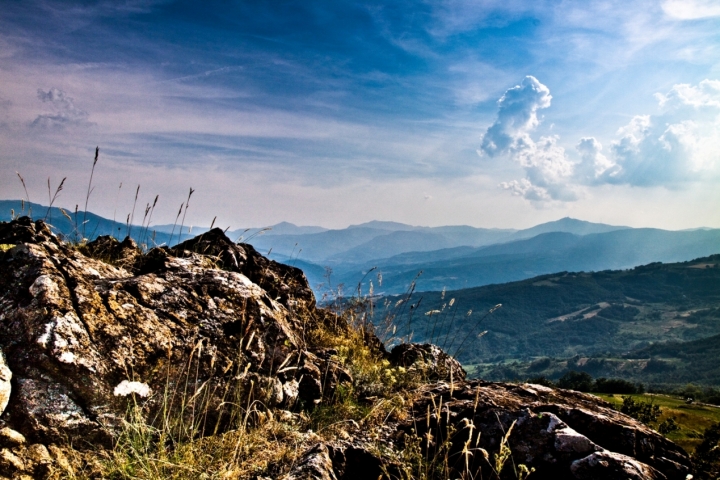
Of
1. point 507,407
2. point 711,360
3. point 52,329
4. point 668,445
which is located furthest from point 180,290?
point 711,360

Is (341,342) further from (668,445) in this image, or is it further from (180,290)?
(668,445)

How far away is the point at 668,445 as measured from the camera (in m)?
4.62

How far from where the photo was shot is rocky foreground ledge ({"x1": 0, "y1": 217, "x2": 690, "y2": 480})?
12.1 feet

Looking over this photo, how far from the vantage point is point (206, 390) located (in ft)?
15.0

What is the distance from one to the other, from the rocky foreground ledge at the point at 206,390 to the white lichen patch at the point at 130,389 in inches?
0.5

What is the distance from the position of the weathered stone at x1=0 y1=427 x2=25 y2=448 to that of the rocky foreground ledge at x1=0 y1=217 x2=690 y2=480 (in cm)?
1

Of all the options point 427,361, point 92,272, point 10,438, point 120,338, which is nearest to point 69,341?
point 120,338

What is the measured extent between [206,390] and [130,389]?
79 cm

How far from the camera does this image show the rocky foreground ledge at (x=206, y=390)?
3.67 metres

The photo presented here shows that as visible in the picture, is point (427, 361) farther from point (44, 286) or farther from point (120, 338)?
point (44, 286)

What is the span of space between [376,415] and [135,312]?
3305 mm

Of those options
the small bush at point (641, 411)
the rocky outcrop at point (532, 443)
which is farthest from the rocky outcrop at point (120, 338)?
the small bush at point (641, 411)

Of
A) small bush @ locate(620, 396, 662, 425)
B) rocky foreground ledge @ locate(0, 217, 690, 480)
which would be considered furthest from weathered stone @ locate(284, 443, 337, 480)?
small bush @ locate(620, 396, 662, 425)

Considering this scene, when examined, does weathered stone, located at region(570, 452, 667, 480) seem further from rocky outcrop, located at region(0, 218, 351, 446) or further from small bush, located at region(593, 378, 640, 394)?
small bush, located at region(593, 378, 640, 394)
